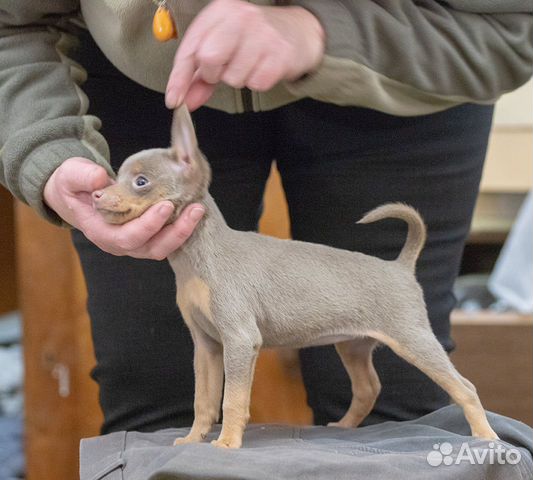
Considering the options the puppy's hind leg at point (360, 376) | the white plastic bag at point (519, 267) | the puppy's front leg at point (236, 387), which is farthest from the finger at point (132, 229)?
the white plastic bag at point (519, 267)

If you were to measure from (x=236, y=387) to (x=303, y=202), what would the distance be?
0.88ft

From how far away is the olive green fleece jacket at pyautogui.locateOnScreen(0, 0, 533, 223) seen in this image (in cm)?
75

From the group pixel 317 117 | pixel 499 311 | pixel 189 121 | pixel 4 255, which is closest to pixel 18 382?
pixel 4 255

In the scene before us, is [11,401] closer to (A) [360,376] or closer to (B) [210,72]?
(A) [360,376]

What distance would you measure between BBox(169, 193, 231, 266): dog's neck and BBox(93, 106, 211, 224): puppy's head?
22mm

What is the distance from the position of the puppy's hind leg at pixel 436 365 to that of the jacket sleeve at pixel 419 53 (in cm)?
20

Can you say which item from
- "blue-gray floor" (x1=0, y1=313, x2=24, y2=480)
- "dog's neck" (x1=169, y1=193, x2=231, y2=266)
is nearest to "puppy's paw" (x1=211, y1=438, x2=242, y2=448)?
"dog's neck" (x1=169, y1=193, x2=231, y2=266)

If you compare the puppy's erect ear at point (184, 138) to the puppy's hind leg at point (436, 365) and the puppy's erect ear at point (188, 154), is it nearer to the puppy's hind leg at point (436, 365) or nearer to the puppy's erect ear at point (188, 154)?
the puppy's erect ear at point (188, 154)

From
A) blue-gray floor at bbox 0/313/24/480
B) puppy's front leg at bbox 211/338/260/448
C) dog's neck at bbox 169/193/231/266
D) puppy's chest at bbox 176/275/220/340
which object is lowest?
blue-gray floor at bbox 0/313/24/480

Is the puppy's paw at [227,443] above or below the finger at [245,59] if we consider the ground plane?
below

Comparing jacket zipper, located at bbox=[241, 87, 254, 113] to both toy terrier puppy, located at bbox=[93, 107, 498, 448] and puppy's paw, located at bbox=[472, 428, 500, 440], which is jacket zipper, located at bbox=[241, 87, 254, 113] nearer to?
toy terrier puppy, located at bbox=[93, 107, 498, 448]

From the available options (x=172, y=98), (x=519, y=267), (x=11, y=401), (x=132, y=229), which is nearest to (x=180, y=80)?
(x=172, y=98)

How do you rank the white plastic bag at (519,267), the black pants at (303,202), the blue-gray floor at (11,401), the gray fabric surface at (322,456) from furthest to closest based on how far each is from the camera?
the white plastic bag at (519,267) → the blue-gray floor at (11,401) → the black pants at (303,202) → the gray fabric surface at (322,456)

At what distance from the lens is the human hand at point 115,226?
2.20ft
